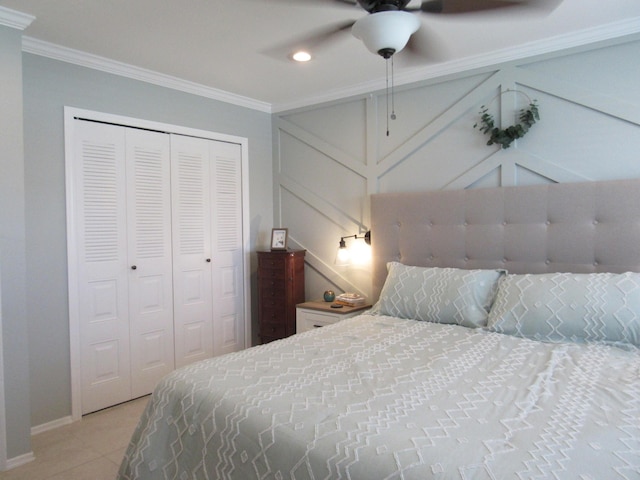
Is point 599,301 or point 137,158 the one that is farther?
point 137,158

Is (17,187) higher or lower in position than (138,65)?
lower

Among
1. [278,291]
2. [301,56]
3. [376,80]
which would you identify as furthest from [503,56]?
[278,291]

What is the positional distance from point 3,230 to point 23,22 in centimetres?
116

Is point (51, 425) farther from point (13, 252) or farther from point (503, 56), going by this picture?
point (503, 56)

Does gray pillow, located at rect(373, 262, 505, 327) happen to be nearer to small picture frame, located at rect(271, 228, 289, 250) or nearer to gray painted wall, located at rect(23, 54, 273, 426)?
small picture frame, located at rect(271, 228, 289, 250)

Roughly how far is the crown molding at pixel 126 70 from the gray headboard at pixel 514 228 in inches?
64.7

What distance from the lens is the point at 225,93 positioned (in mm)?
3920

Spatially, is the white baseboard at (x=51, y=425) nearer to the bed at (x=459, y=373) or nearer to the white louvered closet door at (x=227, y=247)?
the white louvered closet door at (x=227, y=247)

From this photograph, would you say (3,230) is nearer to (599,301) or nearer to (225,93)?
(225,93)

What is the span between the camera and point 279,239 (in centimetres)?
412

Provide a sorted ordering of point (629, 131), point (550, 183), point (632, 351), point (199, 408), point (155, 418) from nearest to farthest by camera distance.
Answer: point (199, 408) → point (155, 418) → point (632, 351) → point (629, 131) → point (550, 183)

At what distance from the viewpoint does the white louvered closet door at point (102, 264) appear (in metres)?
3.06

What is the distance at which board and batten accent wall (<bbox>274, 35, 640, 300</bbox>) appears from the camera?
269 cm

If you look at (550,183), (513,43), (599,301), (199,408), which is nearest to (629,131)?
(550,183)
